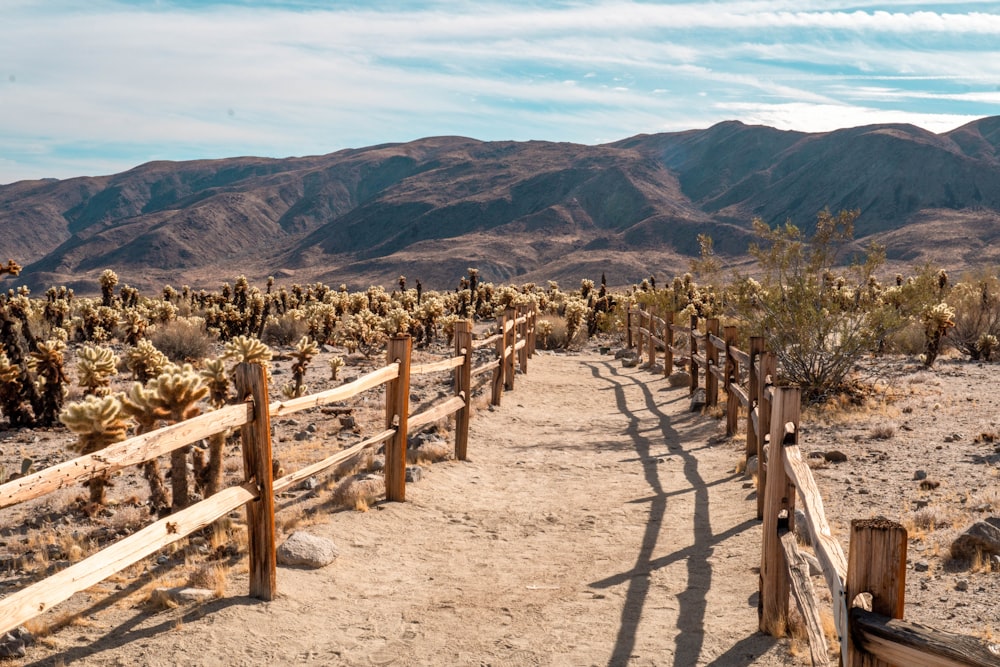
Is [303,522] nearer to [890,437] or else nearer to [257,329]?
[890,437]

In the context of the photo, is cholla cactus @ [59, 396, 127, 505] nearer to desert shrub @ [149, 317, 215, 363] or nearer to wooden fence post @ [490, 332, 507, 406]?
wooden fence post @ [490, 332, 507, 406]

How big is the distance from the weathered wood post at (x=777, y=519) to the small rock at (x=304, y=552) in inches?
120

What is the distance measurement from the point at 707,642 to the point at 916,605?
1.38 meters

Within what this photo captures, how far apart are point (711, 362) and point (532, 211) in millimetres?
112717

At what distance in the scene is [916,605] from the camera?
5.01 m

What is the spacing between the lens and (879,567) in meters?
2.52

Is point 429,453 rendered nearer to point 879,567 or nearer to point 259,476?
point 259,476

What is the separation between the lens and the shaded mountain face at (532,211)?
99.6m

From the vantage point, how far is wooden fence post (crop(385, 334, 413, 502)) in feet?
24.3

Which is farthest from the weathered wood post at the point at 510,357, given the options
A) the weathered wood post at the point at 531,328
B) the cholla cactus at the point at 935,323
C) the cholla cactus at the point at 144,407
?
the cholla cactus at the point at 144,407

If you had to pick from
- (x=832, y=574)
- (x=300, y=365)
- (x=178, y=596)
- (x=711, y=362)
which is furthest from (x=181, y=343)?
(x=832, y=574)

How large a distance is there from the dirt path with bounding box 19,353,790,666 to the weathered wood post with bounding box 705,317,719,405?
253 centimetres

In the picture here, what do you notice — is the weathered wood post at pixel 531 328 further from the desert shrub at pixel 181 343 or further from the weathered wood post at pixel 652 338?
the desert shrub at pixel 181 343

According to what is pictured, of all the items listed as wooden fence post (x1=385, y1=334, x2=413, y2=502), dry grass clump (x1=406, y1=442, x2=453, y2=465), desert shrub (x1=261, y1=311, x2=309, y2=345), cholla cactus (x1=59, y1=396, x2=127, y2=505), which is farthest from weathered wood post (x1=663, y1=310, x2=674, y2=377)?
cholla cactus (x1=59, y1=396, x2=127, y2=505)
